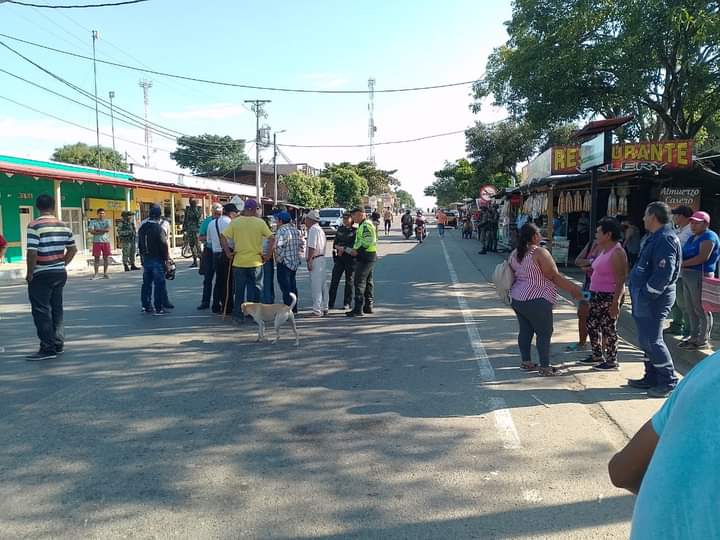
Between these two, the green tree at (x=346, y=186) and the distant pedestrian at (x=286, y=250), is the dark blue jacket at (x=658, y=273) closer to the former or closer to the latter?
the distant pedestrian at (x=286, y=250)

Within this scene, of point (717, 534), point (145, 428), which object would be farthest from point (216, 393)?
point (717, 534)

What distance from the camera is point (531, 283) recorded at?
6.02 meters

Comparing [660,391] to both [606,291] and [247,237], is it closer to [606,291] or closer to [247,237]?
[606,291]

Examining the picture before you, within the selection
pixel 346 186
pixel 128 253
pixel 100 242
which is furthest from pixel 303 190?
pixel 100 242

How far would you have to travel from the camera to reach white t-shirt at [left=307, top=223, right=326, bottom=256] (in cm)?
960

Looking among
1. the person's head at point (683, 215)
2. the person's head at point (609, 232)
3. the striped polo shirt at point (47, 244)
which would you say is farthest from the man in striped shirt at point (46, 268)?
the person's head at point (683, 215)

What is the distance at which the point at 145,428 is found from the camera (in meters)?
4.66

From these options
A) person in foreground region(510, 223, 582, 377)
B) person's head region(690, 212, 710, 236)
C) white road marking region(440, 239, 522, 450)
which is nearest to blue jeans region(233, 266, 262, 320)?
white road marking region(440, 239, 522, 450)

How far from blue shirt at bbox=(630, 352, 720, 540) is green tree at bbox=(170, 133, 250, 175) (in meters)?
86.1

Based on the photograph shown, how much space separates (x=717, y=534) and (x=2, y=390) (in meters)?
6.16

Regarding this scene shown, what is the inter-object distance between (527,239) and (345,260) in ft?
15.1

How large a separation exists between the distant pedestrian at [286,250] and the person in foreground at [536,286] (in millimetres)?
4188

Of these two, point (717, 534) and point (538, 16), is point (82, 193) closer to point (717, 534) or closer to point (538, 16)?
point (538, 16)

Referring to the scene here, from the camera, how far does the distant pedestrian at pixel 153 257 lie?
9641 millimetres
